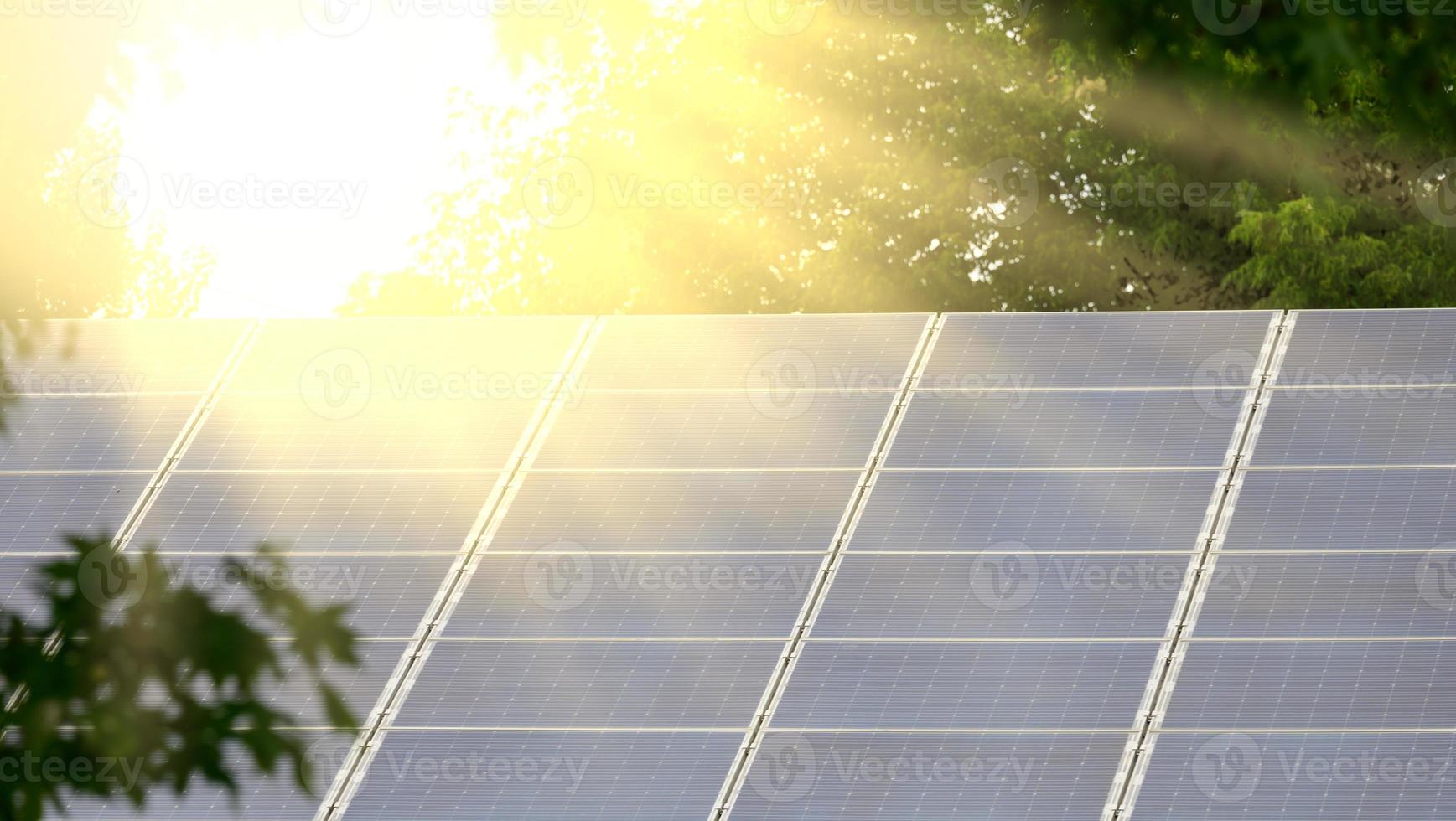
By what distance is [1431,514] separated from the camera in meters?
18.0

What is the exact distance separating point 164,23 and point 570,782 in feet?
30.9

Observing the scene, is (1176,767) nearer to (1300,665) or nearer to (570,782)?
(1300,665)

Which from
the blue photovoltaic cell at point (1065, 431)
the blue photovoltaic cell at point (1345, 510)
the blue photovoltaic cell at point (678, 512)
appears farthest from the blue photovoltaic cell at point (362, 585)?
the blue photovoltaic cell at point (1345, 510)

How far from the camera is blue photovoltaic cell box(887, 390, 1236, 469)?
19141mm

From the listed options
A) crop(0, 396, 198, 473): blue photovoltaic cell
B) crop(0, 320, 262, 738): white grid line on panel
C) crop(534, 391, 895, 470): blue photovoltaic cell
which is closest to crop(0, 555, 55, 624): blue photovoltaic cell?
crop(0, 320, 262, 738): white grid line on panel

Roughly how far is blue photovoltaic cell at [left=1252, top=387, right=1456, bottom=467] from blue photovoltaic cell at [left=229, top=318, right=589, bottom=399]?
24.1 feet

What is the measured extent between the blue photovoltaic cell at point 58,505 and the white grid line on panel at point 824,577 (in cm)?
662

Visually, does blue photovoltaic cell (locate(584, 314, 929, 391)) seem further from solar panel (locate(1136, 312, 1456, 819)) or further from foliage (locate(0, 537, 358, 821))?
foliage (locate(0, 537, 358, 821))

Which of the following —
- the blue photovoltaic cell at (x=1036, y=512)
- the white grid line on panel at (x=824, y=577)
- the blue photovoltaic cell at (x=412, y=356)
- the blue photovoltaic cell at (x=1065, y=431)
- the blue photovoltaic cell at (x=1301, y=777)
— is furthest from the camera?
the blue photovoltaic cell at (x=412, y=356)

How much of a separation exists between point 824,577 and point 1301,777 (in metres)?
4.55

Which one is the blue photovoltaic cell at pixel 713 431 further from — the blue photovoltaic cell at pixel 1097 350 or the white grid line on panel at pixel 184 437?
the white grid line on panel at pixel 184 437

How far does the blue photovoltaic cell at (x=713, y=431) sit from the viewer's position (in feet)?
63.8

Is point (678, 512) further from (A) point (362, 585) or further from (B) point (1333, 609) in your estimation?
(B) point (1333, 609)

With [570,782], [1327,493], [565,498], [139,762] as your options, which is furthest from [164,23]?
[1327,493]
